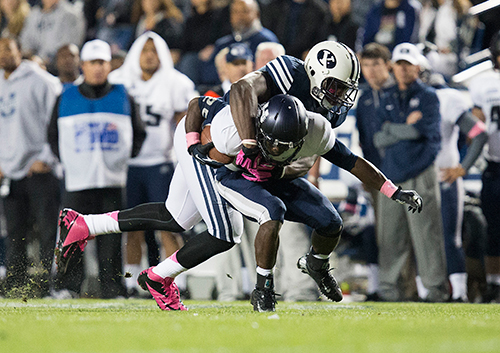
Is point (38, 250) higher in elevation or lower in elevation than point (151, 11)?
lower

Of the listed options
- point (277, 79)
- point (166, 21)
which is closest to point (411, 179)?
point (277, 79)

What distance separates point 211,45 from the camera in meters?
9.81

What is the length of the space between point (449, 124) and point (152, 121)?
9.37ft

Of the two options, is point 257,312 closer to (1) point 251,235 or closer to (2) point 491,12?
(1) point 251,235

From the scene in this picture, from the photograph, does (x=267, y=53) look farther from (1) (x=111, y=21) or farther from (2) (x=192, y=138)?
(1) (x=111, y=21)

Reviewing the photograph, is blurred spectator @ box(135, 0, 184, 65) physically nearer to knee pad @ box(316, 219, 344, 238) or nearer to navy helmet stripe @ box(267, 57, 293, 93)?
navy helmet stripe @ box(267, 57, 293, 93)

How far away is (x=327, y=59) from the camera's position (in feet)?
17.2

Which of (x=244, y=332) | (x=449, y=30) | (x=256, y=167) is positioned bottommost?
(x=244, y=332)

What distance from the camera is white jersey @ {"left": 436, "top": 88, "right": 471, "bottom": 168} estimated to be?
7688 mm

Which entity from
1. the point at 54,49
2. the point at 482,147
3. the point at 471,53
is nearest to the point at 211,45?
the point at 54,49

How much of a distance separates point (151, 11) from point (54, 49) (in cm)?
142

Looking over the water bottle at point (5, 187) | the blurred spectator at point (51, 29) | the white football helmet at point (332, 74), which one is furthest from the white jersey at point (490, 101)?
the blurred spectator at point (51, 29)

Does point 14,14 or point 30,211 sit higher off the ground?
point 14,14

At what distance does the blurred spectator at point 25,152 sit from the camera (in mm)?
8008
